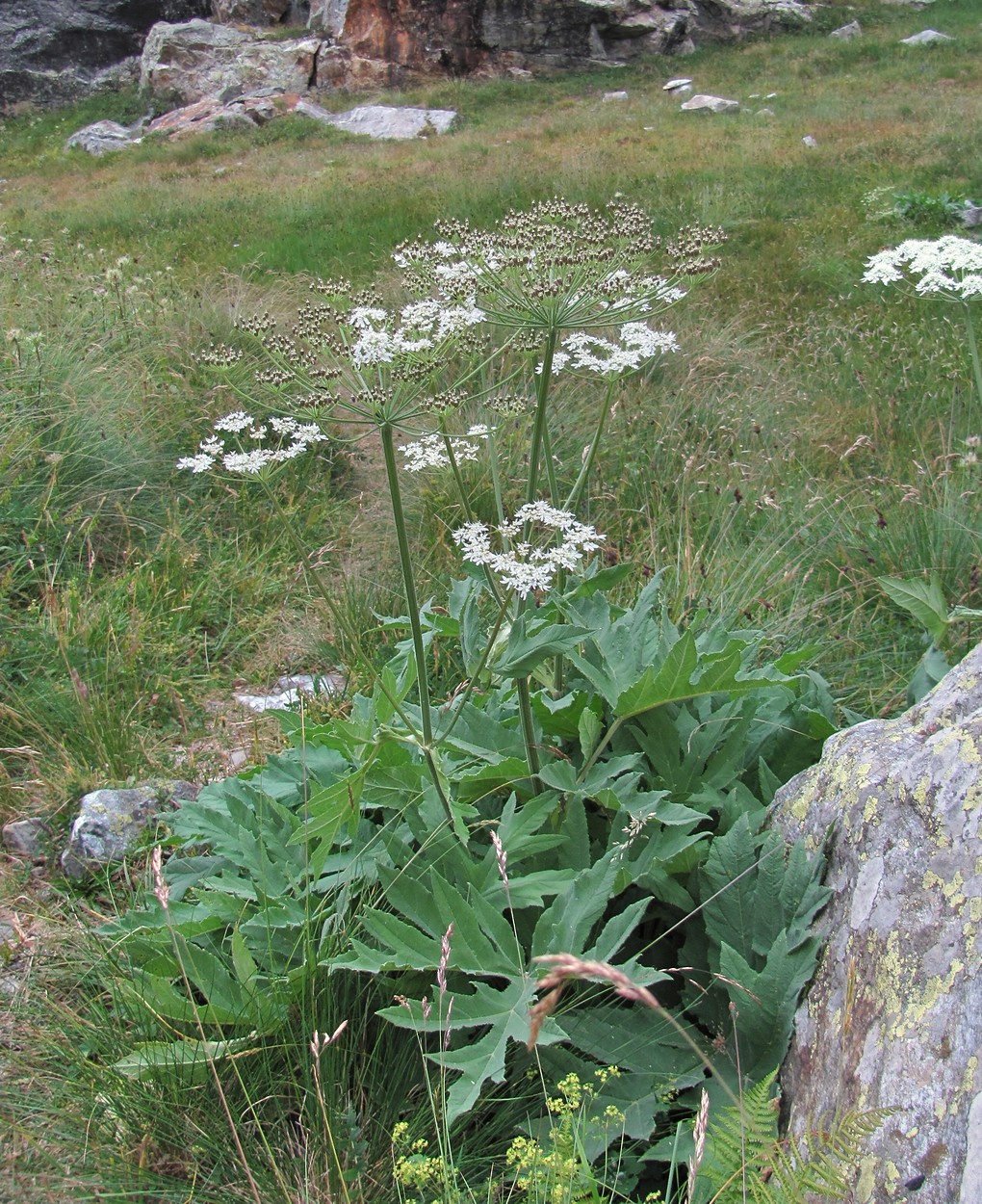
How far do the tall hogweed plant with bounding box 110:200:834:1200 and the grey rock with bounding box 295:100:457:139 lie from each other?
2892cm

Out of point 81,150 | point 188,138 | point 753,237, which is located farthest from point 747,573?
point 81,150

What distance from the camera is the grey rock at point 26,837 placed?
362cm

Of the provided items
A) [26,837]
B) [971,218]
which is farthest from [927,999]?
[971,218]

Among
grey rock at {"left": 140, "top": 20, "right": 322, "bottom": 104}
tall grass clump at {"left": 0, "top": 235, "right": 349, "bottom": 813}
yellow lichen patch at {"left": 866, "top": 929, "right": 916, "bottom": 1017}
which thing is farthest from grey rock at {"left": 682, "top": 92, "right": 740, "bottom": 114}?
yellow lichen patch at {"left": 866, "top": 929, "right": 916, "bottom": 1017}

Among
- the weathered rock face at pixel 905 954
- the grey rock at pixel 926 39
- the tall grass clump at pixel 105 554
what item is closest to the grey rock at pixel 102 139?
the grey rock at pixel 926 39

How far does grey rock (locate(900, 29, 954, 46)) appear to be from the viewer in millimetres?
32594

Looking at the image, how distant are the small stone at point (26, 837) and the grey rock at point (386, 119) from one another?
28582mm

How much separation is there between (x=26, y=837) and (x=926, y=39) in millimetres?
39647

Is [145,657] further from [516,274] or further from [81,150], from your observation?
[81,150]

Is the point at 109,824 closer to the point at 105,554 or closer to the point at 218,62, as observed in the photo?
the point at 105,554

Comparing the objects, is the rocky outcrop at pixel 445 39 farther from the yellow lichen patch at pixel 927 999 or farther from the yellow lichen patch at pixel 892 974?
the yellow lichen patch at pixel 927 999

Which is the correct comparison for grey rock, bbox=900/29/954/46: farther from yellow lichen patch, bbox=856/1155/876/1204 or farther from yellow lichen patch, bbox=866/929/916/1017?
yellow lichen patch, bbox=856/1155/876/1204

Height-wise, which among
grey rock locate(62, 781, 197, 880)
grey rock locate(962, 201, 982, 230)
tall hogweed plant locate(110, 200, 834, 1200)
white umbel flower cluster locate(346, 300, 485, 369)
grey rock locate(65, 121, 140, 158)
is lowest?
grey rock locate(65, 121, 140, 158)

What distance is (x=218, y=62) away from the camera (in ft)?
127
